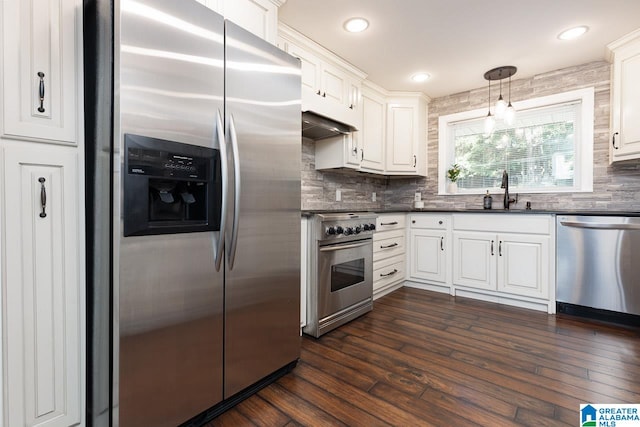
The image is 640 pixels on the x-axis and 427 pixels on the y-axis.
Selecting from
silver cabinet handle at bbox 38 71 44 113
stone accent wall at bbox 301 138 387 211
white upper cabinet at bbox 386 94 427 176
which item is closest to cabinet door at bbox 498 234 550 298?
white upper cabinet at bbox 386 94 427 176

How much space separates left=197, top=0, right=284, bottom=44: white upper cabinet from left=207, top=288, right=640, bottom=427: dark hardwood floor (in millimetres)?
2029

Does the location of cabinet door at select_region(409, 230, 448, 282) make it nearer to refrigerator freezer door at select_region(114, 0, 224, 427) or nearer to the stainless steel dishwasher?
the stainless steel dishwasher

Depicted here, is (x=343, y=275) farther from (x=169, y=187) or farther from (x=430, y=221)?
(x=169, y=187)

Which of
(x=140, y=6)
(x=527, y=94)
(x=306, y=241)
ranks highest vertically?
(x=527, y=94)

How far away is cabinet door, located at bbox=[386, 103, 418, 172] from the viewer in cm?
368

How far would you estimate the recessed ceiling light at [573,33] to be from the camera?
7.86 feet

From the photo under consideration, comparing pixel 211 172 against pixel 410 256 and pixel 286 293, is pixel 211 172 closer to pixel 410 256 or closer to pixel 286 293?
pixel 286 293

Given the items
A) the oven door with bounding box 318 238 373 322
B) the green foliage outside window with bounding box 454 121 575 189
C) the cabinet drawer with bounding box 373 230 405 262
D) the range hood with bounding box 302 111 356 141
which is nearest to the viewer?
the oven door with bounding box 318 238 373 322

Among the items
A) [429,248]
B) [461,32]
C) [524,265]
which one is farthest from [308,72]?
[524,265]

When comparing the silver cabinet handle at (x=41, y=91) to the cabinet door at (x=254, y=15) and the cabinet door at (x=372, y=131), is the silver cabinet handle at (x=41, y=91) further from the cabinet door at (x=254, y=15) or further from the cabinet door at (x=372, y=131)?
the cabinet door at (x=372, y=131)

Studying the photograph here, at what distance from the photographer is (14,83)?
39.9 inches

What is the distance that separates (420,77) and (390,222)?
1622mm

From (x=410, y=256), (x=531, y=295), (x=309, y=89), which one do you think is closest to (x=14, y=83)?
(x=309, y=89)

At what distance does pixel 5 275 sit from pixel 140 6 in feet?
3.34
